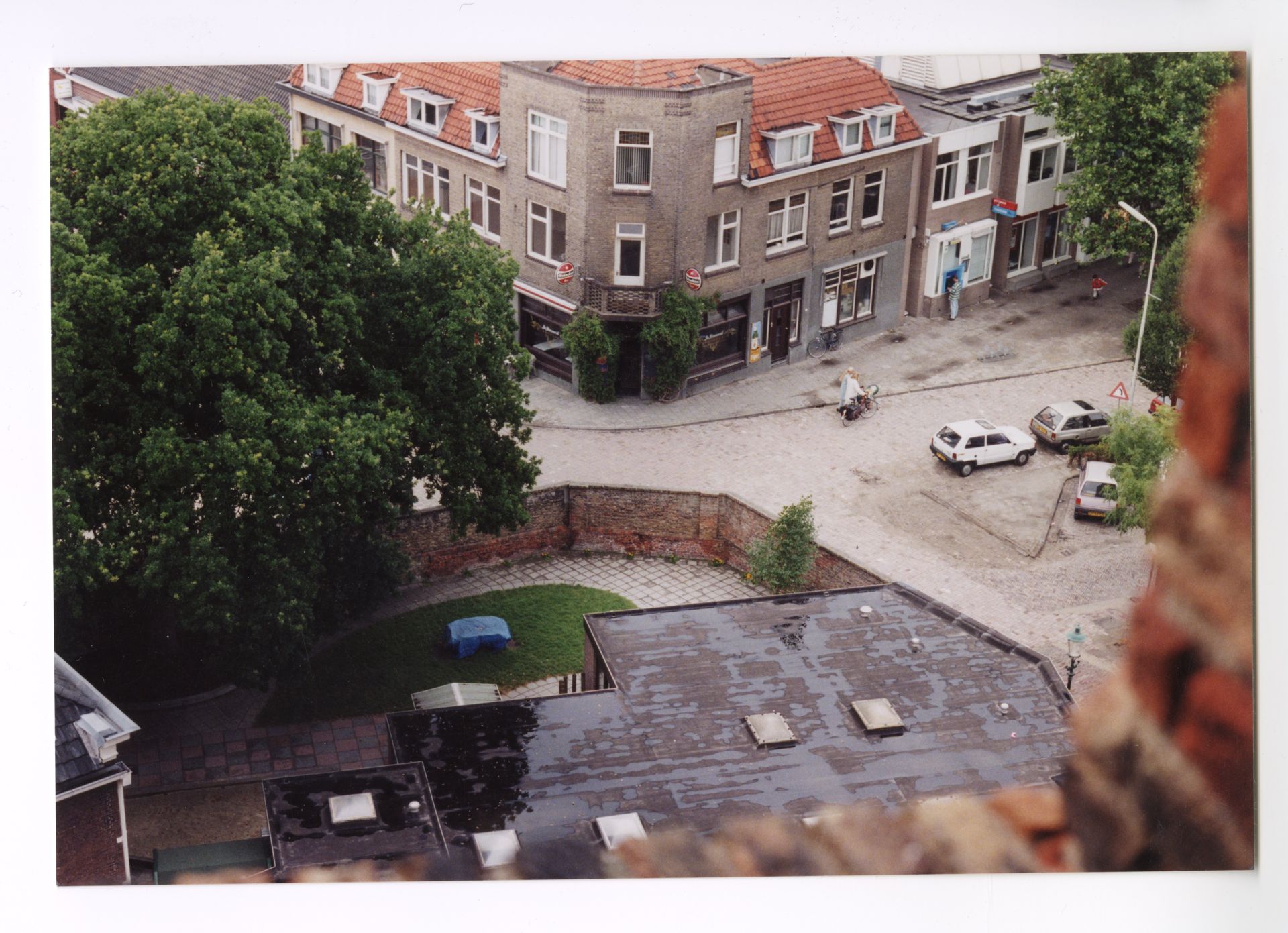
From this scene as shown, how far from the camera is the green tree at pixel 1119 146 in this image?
1005 inches

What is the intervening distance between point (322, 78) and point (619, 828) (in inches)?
431

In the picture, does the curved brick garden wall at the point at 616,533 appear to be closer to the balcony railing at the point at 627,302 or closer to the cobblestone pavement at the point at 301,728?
the cobblestone pavement at the point at 301,728

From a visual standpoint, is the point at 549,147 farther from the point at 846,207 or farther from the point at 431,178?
the point at 846,207

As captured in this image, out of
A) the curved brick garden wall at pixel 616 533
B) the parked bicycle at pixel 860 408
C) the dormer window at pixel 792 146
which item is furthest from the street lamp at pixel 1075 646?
the dormer window at pixel 792 146

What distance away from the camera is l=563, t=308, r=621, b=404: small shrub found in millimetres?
26719

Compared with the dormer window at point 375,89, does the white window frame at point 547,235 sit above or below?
below

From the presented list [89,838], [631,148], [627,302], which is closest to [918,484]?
[627,302]

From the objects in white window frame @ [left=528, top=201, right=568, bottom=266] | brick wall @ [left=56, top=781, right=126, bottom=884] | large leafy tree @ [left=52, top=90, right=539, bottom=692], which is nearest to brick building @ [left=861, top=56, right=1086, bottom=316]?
white window frame @ [left=528, top=201, right=568, bottom=266]

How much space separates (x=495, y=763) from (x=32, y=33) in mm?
9444

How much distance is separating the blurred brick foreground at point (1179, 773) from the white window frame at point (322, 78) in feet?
31.7

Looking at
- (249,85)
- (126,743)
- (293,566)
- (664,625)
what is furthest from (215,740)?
(249,85)

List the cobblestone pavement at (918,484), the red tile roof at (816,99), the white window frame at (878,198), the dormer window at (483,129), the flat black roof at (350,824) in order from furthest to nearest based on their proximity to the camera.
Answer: the white window frame at (878,198) → the red tile roof at (816,99) → the dormer window at (483,129) → the cobblestone pavement at (918,484) → the flat black roof at (350,824)

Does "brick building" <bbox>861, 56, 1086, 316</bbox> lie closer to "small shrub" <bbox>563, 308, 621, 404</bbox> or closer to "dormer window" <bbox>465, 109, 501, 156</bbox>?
"small shrub" <bbox>563, 308, 621, 404</bbox>

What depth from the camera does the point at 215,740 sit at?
2161cm
